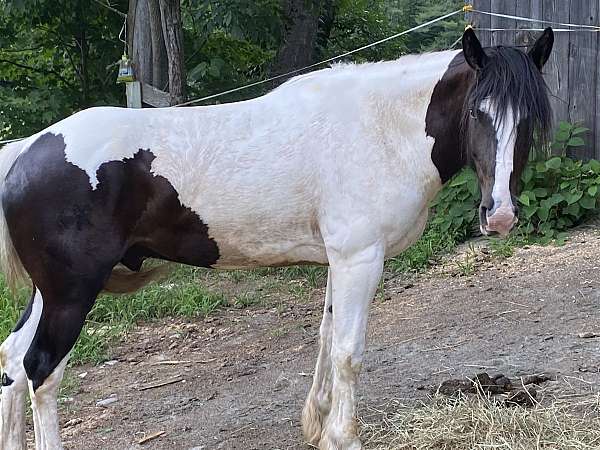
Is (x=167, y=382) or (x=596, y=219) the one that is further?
(x=596, y=219)

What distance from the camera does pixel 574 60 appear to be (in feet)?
22.3

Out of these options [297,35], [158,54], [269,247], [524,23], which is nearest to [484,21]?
[524,23]

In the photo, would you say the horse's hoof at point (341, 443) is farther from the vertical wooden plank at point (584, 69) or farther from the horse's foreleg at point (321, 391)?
the vertical wooden plank at point (584, 69)

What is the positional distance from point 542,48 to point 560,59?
3.97 meters

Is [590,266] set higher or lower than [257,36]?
lower

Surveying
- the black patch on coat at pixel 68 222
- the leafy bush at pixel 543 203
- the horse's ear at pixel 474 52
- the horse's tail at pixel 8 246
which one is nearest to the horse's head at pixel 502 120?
the horse's ear at pixel 474 52

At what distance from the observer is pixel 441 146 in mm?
3309

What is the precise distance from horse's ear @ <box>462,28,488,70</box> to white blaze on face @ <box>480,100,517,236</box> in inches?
7.9

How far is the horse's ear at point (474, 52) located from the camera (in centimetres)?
302

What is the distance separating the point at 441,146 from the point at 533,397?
1381 millimetres

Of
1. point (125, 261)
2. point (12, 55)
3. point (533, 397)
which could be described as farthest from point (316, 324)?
point (12, 55)

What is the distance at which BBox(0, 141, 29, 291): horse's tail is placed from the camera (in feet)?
10.6

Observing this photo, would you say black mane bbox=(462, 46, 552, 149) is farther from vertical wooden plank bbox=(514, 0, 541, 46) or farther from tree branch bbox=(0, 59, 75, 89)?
tree branch bbox=(0, 59, 75, 89)

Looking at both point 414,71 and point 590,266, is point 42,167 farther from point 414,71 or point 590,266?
point 590,266
